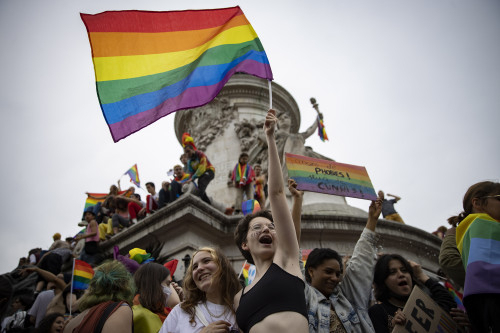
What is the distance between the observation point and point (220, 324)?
2.38 meters

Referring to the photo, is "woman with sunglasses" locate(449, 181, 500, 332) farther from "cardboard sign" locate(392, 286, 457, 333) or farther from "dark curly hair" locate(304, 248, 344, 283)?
"dark curly hair" locate(304, 248, 344, 283)

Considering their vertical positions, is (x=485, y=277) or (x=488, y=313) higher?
(x=485, y=277)

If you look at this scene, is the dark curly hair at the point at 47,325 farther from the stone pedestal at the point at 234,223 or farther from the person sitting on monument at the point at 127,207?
the person sitting on monument at the point at 127,207

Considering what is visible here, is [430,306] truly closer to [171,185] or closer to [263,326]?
[263,326]

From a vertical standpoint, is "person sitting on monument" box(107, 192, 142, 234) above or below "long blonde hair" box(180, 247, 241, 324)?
above

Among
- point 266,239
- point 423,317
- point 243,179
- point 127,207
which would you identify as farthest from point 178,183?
point 423,317

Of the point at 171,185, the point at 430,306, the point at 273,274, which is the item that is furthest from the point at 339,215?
the point at 273,274

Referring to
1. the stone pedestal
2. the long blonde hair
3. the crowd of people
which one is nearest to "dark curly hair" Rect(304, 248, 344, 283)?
the crowd of people

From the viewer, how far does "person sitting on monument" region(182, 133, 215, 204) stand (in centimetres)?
860

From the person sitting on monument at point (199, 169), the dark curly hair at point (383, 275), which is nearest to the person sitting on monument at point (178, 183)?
the person sitting on monument at point (199, 169)

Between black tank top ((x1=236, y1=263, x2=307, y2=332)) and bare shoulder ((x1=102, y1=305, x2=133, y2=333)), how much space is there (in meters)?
0.89

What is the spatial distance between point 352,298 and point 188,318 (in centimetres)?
128

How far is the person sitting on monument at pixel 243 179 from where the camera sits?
10398 mm

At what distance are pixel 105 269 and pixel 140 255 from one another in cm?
242
